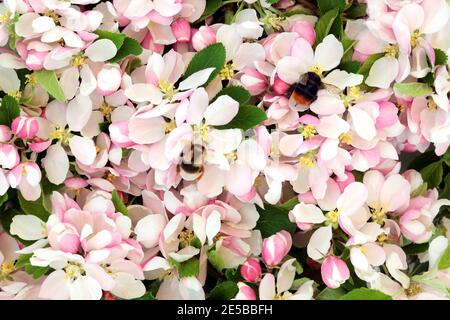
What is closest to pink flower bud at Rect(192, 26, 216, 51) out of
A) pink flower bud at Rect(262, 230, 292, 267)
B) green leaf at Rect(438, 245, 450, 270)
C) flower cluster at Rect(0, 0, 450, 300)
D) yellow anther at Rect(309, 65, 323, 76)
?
flower cluster at Rect(0, 0, 450, 300)

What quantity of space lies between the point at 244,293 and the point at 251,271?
2 centimetres

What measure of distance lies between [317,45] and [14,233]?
36 cm

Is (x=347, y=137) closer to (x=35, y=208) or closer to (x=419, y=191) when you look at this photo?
(x=419, y=191)

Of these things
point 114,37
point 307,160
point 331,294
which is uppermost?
point 114,37

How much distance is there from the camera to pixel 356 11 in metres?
0.84

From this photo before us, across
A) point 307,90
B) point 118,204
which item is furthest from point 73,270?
point 307,90

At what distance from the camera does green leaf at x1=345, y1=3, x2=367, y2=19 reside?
84cm

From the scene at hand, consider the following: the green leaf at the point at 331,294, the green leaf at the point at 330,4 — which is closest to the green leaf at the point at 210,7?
the green leaf at the point at 330,4

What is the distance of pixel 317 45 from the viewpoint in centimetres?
81

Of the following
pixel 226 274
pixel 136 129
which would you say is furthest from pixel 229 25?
pixel 226 274

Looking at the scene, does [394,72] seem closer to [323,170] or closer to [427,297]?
[323,170]

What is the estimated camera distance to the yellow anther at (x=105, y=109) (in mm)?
810

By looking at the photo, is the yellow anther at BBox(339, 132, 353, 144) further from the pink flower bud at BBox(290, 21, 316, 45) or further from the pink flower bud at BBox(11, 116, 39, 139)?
the pink flower bud at BBox(11, 116, 39, 139)

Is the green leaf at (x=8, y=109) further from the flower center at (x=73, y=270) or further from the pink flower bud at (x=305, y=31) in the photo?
the pink flower bud at (x=305, y=31)
